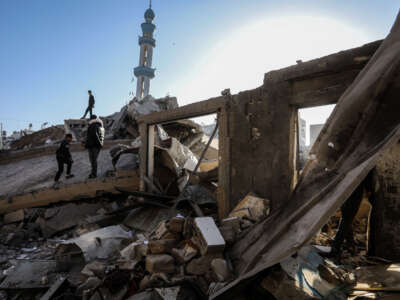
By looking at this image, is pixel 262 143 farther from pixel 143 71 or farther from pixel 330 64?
pixel 143 71

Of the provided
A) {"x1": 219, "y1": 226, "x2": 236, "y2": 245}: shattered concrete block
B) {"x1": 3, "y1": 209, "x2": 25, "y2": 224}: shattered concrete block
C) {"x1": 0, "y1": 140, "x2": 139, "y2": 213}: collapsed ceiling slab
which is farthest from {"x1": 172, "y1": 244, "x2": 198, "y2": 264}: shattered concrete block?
{"x1": 3, "y1": 209, "x2": 25, "y2": 224}: shattered concrete block

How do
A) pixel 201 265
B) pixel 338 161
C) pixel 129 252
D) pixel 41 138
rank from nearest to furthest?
1. pixel 338 161
2. pixel 201 265
3. pixel 129 252
4. pixel 41 138

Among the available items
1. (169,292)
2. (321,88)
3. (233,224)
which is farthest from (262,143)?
(169,292)

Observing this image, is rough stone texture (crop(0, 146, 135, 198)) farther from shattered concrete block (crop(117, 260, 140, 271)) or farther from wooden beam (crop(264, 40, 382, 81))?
wooden beam (crop(264, 40, 382, 81))

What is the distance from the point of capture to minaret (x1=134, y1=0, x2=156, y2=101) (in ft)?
133

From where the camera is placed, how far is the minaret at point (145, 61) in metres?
40.5

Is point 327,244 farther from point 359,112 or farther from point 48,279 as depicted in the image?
point 48,279

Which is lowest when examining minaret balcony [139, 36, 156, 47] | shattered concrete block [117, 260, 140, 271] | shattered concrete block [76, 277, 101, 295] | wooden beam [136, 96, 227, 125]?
shattered concrete block [76, 277, 101, 295]

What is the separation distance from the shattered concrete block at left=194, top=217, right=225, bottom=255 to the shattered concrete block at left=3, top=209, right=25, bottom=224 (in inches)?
218

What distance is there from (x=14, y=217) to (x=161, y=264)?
5.46 m

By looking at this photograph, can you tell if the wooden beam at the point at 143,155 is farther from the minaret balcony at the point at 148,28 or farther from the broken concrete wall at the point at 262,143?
the minaret balcony at the point at 148,28

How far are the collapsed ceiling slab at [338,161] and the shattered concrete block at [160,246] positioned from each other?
78 centimetres

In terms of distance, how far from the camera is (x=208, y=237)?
2.53 meters

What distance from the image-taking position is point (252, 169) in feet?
13.5
